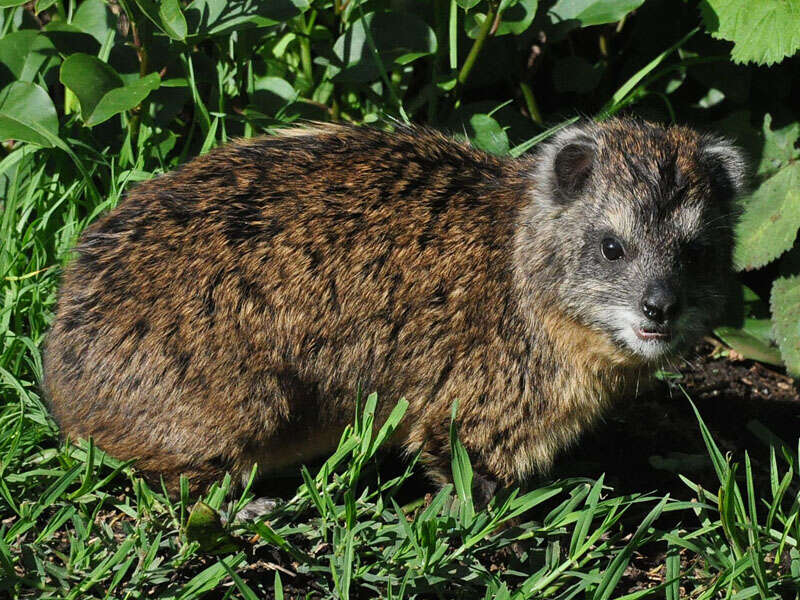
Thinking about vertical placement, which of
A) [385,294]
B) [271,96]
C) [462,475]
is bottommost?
[462,475]

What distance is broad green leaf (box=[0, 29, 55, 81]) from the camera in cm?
502

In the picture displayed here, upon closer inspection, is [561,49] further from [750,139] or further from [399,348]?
[399,348]

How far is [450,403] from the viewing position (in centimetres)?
410

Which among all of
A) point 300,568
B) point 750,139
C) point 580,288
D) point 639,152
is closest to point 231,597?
point 300,568

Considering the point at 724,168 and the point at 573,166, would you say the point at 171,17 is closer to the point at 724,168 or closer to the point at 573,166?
the point at 573,166

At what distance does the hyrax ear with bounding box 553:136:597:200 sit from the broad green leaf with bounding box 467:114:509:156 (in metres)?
1.14

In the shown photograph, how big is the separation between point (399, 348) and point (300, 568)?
98cm

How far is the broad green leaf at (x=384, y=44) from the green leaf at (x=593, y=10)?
71 centimetres

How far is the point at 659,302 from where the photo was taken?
11.9 feet

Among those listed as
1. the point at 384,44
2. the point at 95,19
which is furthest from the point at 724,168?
the point at 95,19

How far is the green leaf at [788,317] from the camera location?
5.11 meters

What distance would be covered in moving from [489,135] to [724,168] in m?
1.40

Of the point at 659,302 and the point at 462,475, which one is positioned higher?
the point at 659,302

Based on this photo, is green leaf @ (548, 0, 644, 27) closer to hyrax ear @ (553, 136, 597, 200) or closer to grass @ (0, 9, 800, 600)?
hyrax ear @ (553, 136, 597, 200)
